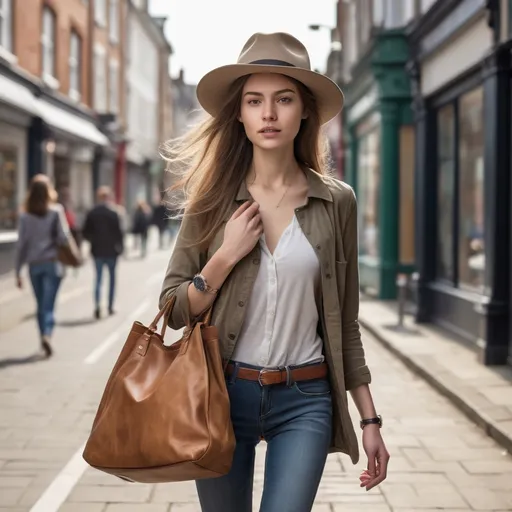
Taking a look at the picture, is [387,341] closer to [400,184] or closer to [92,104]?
[400,184]

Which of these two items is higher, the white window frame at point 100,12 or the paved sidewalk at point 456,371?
the white window frame at point 100,12

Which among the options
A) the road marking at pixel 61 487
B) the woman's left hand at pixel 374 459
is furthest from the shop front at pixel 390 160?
the woman's left hand at pixel 374 459

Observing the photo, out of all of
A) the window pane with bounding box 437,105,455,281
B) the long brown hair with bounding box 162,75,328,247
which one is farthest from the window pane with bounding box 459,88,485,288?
the long brown hair with bounding box 162,75,328,247

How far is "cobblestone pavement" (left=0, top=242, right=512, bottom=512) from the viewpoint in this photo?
4867 millimetres

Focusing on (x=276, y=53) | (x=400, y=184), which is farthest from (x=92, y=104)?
(x=276, y=53)

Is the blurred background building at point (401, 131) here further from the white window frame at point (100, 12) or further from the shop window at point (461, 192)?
the white window frame at point (100, 12)

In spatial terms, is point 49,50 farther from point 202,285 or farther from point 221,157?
point 202,285

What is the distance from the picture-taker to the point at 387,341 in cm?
1065

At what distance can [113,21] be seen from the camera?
3369 centimetres

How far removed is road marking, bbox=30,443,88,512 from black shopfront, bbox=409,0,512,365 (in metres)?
4.81

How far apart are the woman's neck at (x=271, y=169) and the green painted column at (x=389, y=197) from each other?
13.2m

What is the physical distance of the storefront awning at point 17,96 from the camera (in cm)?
1723

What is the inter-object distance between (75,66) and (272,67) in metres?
25.8

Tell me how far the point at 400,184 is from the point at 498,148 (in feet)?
22.5
